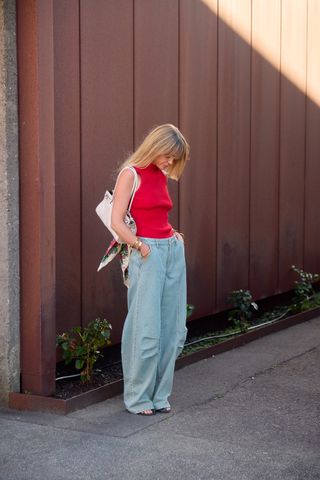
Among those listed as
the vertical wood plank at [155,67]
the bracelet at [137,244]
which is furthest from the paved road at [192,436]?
the vertical wood plank at [155,67]

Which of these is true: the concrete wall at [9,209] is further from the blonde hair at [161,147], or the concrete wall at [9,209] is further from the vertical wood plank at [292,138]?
the vertical wood plank at [292,138]

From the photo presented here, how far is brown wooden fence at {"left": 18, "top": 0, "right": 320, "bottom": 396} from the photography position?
18.8ft

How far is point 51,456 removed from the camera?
4.45 m

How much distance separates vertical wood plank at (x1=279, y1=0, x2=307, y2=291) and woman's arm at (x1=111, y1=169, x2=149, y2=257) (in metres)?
3.98

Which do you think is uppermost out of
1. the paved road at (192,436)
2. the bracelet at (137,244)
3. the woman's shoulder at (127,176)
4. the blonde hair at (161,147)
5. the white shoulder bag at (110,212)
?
the blonde hair at (161,147)

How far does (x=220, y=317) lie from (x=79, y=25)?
3.36 metres

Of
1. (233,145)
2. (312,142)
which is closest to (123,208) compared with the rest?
(233,145)

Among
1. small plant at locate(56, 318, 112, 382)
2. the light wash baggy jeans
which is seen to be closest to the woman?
the light wash baggy jeans

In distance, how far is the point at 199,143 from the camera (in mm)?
7426

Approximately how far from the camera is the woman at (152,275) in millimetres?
5195

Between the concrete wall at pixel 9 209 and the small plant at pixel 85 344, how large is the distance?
378 mm

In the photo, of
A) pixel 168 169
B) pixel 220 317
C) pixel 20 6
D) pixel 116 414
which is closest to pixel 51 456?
pixel 116 414

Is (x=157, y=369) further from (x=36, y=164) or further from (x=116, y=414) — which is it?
(x=36, y=164)

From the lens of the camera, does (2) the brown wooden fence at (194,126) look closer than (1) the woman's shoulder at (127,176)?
No
